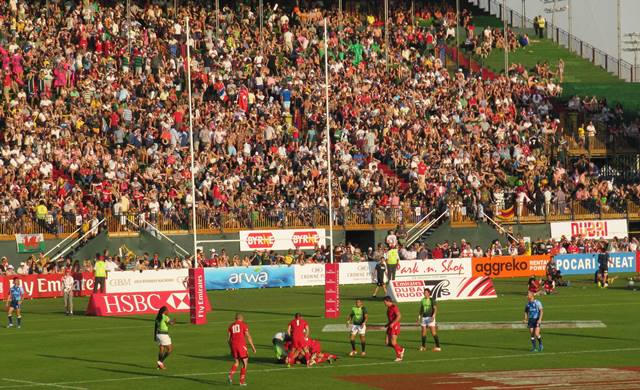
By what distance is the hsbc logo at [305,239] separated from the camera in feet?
209

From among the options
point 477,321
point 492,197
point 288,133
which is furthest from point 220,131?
point 477,321

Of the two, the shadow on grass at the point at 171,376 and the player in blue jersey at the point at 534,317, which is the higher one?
the player in blue jersey at the point at 534,317

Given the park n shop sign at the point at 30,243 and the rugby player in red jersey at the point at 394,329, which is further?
the park n shop sign at the point at 30,243

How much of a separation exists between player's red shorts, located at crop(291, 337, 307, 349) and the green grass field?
542 mm

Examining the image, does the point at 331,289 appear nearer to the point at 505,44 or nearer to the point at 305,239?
the point at 305,239

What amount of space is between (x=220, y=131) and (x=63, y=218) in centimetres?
942

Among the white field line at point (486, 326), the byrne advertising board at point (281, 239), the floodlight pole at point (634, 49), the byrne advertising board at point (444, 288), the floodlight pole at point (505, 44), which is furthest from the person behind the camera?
the floodlight pole at point (634, 49)

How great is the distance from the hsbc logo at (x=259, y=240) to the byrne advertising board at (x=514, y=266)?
972 centimetres

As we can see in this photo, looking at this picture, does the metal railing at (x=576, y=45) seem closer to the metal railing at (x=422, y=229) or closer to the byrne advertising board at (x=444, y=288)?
the metal railing at (x=422, y=229)

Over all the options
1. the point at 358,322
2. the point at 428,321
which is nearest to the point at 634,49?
the point at 428,321

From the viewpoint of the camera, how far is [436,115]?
72.1 m

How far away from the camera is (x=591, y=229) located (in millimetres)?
69250

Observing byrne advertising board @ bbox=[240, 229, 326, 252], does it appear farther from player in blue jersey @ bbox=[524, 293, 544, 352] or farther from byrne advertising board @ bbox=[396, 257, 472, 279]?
player in blue jersey @ bbox=[524, 293, 544, 352]

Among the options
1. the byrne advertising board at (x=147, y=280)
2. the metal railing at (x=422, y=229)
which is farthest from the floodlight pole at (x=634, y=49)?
the byrne advertising board at (x=147, y=280)
